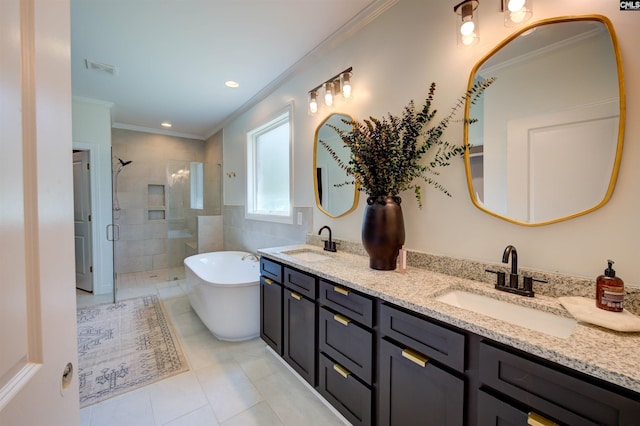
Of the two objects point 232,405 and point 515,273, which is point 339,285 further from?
point 232,405

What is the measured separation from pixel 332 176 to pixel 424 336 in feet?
5.20

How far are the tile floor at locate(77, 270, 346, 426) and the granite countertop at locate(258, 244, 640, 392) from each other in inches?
35.7

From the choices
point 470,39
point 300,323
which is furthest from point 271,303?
point 470,39

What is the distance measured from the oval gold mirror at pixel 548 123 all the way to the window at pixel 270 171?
6.52 feet

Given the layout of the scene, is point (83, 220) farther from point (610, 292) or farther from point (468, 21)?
point (610, 292)

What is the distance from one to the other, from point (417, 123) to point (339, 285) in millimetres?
1093

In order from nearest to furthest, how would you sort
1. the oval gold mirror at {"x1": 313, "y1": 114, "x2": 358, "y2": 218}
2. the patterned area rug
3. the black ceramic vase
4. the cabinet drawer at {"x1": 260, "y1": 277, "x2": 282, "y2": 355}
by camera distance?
the black ceramic vase, the patterned area rug, the cabinet drawer at {"x1": 260, "y1": 277, "x2": 282, "y2": 355}, the oval gold mirror at {"x1": 313, "y1": 114, "x2": 358, "y2": 218}

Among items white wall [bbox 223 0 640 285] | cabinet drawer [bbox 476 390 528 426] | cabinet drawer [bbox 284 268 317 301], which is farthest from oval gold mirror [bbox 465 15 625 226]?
cabinet drawer [bbox 284 268 317 301]

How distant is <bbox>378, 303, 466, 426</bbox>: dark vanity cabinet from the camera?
1018 millimetres

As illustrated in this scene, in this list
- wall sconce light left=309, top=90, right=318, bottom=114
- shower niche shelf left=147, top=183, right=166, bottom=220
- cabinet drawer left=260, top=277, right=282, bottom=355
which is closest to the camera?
cabinet drawer left=260, top=277, right=282, bottom=355

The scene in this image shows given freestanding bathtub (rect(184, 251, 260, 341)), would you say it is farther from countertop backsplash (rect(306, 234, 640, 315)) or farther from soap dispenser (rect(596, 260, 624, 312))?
soap dispenser (rect(596, 260, 624, 312))

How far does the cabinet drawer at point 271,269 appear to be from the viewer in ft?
6.82

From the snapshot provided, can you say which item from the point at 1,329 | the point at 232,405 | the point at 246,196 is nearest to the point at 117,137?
the point at 246,196

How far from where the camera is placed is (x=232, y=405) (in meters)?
1.79
